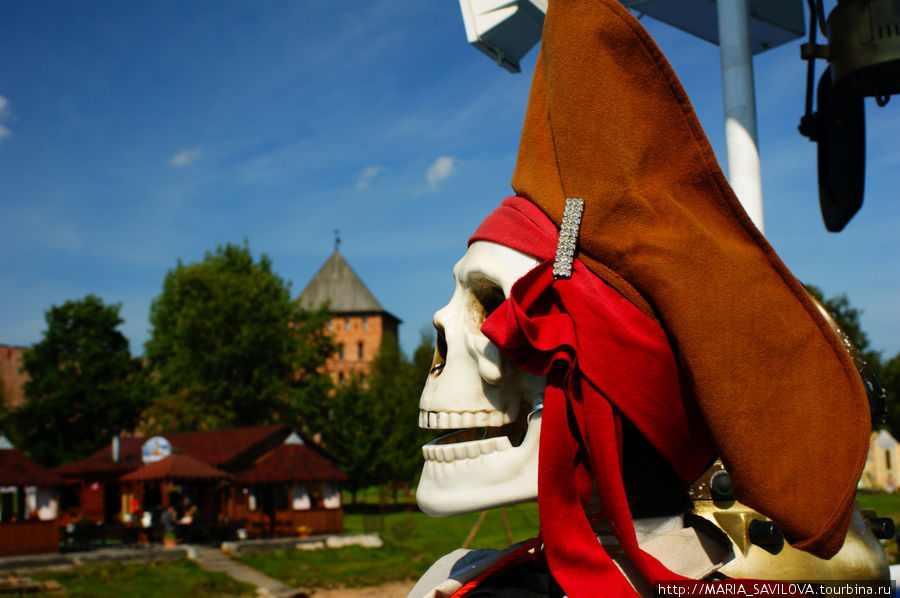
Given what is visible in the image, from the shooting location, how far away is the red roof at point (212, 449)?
28422mm

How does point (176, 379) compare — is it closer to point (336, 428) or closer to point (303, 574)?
point (336, 428)

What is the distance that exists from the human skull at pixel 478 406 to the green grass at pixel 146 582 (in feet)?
53.3

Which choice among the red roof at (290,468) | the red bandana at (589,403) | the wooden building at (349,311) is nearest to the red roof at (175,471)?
the red roof at (290,468)

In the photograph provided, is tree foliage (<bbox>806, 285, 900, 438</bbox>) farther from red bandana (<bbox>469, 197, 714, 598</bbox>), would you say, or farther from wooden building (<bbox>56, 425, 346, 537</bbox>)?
red bandana (<bbox>469, 197, 714, 598</bbox>)

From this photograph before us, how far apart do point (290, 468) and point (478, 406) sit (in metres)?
26.4

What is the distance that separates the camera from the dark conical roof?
221ft

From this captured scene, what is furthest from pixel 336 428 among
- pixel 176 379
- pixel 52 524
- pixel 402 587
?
pixel 402 587

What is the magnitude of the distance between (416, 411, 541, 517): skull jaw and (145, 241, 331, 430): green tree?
3682 cm

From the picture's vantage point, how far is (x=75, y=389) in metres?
39.8

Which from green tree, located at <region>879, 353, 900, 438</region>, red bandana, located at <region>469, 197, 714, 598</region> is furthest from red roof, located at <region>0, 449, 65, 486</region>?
green tree, located at <region>879, 353, 900, 438</region>

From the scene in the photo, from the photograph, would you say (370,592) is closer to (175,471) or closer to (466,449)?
(175,471)

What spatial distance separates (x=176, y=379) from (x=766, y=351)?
3961cm

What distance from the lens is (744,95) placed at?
3.97m

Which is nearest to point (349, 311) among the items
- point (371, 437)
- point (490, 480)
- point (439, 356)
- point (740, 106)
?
point (371, 437)
